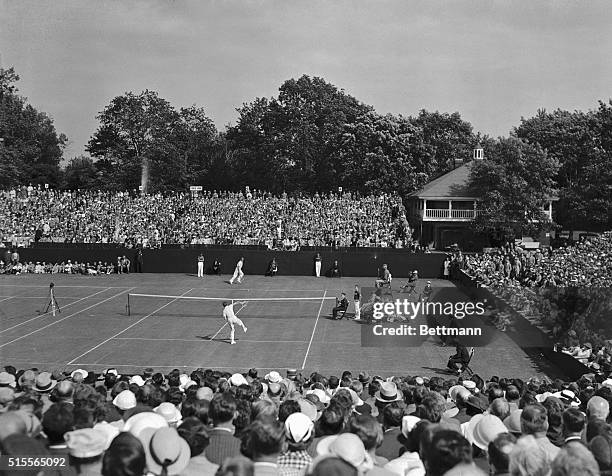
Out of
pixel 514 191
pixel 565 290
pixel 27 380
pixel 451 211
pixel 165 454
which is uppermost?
pixel 514 191

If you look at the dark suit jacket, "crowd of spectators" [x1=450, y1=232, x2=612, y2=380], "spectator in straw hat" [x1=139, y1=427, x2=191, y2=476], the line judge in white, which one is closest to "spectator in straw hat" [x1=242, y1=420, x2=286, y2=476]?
"spectator in straw hat" [x1=139, y1=427, x2=191, y2=476]

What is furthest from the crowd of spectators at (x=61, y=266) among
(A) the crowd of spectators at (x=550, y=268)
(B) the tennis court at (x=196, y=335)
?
(A) the crowd of spectators at (x=550, y=268)

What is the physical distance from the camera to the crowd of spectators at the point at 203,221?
45.9 meters

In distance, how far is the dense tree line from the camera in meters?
50.2

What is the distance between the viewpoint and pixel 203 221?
48.4 m

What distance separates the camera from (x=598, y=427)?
768 cm

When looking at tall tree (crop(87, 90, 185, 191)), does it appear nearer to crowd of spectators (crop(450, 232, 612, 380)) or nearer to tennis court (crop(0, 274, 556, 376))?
tennis court (crop(0, 274, 556, 376))

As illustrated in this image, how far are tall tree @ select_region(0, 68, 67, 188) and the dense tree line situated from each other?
0.19 m

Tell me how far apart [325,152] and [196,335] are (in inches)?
1890

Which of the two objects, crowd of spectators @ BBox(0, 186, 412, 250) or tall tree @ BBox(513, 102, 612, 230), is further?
tall tree @ BBox(513, 102, 612, 230)

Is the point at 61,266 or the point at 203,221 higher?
the point at 203,221

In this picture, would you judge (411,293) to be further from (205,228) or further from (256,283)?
(205,228)

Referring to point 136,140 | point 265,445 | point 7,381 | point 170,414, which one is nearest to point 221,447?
point 265,445

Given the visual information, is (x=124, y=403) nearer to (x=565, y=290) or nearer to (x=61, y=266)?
(x=565, y=290)
